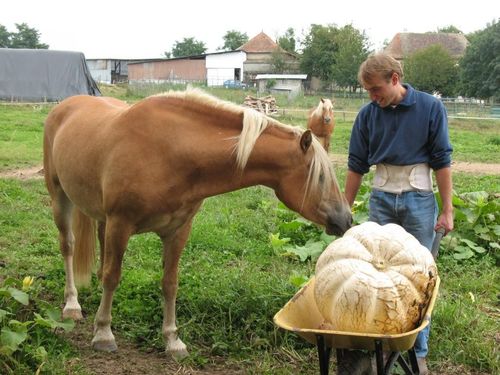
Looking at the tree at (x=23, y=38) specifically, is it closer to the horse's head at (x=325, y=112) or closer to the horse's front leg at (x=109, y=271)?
the horse's head at (x=325, y=112)

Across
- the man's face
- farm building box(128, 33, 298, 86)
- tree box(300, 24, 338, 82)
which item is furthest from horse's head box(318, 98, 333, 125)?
farm building box(128, 33, 298, 86)

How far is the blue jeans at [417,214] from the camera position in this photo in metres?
3.76

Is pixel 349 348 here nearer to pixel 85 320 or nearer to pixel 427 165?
pixel 427 165

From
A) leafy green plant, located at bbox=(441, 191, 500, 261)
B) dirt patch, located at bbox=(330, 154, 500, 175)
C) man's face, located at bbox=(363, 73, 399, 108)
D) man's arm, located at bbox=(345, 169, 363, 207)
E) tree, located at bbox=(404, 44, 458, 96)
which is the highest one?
tree, located at bbox=(404, 44, 458, 96)

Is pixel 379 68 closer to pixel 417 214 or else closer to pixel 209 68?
pixel 417 214

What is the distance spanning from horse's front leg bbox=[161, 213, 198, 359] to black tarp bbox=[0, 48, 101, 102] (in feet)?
80.0

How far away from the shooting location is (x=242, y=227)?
7238 millimetres

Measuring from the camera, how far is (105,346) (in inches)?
160

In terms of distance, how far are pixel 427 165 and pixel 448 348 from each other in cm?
127

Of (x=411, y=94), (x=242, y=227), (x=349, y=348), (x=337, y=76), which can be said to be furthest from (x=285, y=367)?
(x=337, y=76)

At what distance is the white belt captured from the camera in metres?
3.76

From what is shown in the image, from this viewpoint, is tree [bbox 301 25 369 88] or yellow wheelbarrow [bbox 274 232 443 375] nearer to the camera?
yellow wheelbarrow [bbox 274 232 443 375]

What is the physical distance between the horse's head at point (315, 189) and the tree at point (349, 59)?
47482 millimetres

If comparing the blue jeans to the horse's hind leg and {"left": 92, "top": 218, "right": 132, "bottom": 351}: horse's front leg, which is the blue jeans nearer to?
{"left": 92, "top": 218, "right": 132, "bottom": 351}: horse's front leg
